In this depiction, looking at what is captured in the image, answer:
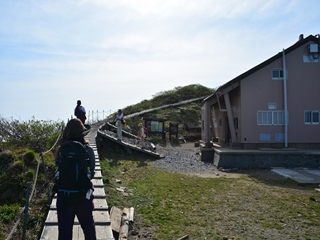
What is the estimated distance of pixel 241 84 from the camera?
55.1 ft

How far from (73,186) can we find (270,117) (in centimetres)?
1520

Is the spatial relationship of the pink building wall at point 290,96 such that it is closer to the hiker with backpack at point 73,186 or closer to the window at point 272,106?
the window at point 272,106

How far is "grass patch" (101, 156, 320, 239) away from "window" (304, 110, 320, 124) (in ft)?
22.5

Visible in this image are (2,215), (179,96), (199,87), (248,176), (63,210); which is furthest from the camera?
(199,87)

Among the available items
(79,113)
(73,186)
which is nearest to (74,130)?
(73,186)

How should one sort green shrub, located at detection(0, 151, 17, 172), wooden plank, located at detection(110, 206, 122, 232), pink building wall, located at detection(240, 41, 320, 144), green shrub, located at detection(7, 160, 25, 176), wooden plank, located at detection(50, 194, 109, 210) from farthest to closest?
A: pink building wall, located at detection(240, 41, 320, 144)
green shrub, located at detection(0, 151, 17, 172)
green shrub, located at detection(7, 160, 25, 176)
wooden plank, located at detection(110, 206, 122, 232)
wooden plank, located at detection(50, 194, 109, 210)

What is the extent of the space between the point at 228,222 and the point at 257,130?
10.8 meters

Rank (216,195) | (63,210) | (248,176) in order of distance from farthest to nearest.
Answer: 1. (248,176)
2. (216,195)
3. (63,210)

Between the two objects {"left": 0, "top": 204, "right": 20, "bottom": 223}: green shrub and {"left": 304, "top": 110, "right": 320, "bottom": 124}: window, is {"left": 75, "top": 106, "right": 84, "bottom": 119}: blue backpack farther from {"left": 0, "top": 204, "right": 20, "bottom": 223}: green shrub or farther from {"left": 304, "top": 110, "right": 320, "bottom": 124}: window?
{"left": 304, "top": 110, "right": 320, "bottom": 124}: window

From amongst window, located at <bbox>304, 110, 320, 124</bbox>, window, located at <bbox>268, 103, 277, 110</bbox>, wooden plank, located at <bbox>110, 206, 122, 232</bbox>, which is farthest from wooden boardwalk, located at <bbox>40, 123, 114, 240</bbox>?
window, located at <bbox>304, 110, 320, 124</bbox>

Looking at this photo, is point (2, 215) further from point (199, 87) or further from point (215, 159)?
point (199, 87)

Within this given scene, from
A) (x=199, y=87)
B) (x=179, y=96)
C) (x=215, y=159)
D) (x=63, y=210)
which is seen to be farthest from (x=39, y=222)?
(x=199, y=87)

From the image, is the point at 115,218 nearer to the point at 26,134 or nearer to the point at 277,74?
the point at 26,134

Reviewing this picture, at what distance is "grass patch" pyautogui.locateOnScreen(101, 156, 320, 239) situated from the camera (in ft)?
20.5
